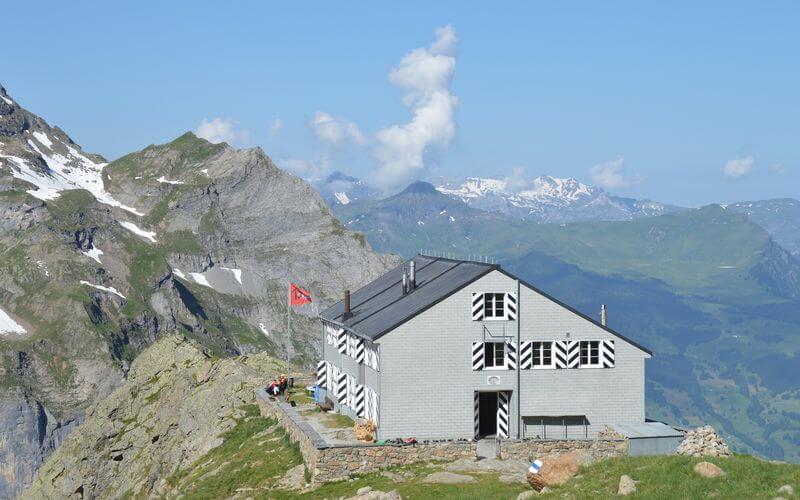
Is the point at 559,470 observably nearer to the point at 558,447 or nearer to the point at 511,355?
the point at 558,447

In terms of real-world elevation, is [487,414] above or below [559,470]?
above

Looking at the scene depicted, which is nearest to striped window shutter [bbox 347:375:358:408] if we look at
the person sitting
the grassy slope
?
the grassy slope

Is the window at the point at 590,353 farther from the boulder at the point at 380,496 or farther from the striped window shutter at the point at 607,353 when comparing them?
the boulder at the point at 380,496

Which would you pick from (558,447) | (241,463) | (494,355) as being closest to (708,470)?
(558,447)

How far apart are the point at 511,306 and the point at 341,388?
45.4 feet

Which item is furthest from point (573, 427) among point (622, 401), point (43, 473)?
point (43, 473)

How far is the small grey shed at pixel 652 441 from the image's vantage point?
50.7 m

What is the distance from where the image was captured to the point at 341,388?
64812 mm

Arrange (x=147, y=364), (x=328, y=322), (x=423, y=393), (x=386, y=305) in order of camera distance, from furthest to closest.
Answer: (x=147, y=364)
(x=328, y=322)
(x=386, y=305)
(x=423, y=393)

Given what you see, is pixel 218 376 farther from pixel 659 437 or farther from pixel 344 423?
pixel 659 437

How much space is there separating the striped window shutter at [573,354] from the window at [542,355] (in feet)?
3.48

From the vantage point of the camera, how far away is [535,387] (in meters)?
57.4

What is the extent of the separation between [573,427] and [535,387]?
3.23 meters

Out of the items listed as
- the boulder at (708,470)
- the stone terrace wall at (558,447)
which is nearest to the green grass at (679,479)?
the boulder at (708,470)
